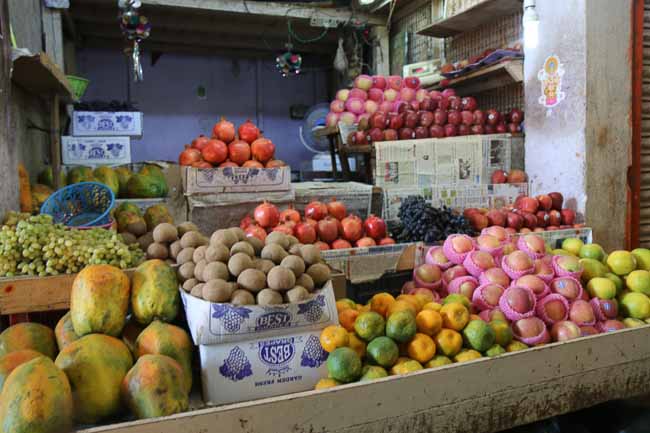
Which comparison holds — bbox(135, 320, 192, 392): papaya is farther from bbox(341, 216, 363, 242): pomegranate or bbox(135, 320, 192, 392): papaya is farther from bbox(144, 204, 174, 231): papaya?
bbox(341, 216, 363, 242): pomegranate

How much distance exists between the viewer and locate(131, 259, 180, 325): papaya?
163 cm

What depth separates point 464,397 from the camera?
1590 mm

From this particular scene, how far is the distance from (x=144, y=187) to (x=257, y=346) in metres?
2.92

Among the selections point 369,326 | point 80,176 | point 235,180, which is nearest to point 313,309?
point 369,326

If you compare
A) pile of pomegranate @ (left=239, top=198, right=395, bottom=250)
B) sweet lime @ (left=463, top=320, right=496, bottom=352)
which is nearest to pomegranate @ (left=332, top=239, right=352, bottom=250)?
pile of pomegranate @ (left=239, top=198, right=395, bottom=250)

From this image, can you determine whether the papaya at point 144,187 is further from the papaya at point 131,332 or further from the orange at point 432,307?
the orange at point 432,307

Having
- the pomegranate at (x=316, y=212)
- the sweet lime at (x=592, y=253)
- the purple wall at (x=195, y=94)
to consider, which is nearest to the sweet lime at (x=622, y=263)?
the sweet lime at (x=592, y=253)

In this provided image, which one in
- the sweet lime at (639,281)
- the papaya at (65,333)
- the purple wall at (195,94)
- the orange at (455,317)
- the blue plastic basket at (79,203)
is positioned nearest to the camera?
the papaya at (65,333)

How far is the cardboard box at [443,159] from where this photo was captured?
4320mm

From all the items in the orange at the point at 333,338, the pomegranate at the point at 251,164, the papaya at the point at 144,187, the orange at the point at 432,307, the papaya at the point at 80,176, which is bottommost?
the orange at the point at 333,338

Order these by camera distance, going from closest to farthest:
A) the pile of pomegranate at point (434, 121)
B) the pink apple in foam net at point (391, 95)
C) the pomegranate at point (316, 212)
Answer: the pomegranate at point (316, 212) → the pile of pomegranate at point (434, 121) → the pink apple in foam net at point (391, 95)

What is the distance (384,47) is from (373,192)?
4.65 meters

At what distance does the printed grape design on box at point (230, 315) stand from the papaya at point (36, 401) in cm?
44

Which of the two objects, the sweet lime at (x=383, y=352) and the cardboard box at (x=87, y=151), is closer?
the sweet lime at (x=383, y=352)
